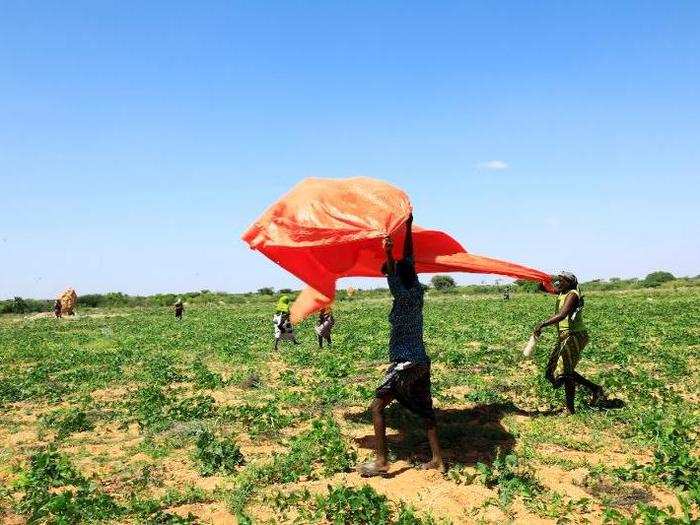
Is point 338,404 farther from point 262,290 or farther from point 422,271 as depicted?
point 262,290

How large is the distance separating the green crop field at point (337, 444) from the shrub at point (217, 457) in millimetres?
25

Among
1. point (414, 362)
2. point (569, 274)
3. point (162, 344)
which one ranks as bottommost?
point (162, 344)

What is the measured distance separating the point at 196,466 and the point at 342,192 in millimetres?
4136

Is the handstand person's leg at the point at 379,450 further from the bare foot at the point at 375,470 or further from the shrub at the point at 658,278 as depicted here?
the shrub at the point at 658,278

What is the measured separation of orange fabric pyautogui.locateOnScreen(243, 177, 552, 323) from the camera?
7109 mm

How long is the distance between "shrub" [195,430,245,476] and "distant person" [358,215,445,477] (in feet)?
5.72

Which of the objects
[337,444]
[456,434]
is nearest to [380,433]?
[337,444]

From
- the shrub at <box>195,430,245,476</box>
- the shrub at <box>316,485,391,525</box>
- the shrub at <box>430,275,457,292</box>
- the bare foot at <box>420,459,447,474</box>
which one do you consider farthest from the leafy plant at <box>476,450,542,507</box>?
the shrub at <box>430,275,457,292</box>

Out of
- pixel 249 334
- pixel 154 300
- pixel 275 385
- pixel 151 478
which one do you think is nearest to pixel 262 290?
pixel 154 300

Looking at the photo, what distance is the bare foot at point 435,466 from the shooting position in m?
6.78

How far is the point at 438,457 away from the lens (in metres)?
6.84

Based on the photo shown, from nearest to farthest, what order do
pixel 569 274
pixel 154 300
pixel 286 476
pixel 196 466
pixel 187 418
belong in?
pixel 286 476
pixel 196 466
pixel 569 274
pixel 187 418
pixel 154 300

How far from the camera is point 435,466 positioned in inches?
269

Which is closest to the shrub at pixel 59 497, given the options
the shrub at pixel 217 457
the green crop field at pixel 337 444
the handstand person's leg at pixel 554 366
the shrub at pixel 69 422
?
the green crop field at pixel 337 444
